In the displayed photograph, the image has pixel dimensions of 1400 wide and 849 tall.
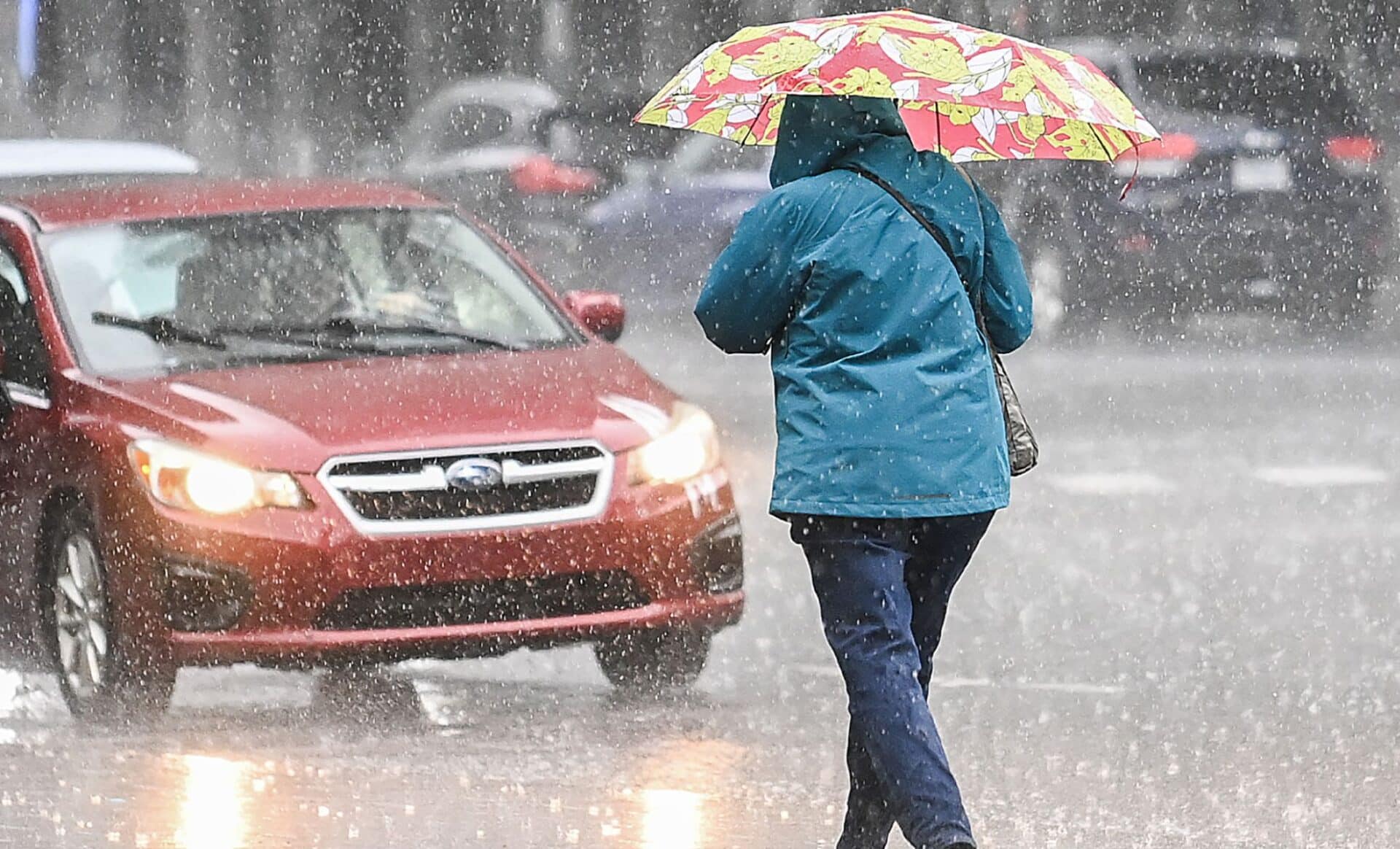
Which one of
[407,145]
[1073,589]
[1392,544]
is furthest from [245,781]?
[407,145]

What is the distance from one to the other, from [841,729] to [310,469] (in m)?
1.46

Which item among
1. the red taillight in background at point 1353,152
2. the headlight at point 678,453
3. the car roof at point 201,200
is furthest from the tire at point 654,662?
the red taillight in background at point 1353,152

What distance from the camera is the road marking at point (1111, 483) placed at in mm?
12922

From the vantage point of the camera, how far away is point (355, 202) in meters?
9.56

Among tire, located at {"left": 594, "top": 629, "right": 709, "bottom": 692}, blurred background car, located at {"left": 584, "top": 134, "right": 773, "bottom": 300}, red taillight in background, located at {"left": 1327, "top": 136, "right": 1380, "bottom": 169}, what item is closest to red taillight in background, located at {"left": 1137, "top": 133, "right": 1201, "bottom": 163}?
red taillight in background, located at {"left": 1327, "top": 136, "right": 1380, "bottom": 169}

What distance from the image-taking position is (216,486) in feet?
26.6

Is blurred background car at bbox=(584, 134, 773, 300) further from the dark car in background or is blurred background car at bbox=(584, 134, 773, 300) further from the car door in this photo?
the car door

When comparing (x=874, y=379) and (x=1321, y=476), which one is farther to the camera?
(x=1321, y=476)

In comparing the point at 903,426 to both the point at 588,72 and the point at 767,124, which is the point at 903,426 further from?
the point at 588,72

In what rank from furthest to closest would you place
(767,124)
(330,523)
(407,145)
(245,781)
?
(407,145) → (330,523) → (245,781) → (767,124)

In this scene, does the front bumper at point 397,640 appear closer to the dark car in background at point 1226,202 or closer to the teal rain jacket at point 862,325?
the teal rain jacket at point 862,325

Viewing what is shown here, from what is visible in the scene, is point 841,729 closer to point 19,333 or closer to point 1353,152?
point 19,333

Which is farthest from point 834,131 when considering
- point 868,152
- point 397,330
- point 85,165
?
point 85,165

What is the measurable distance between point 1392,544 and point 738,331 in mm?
5963
